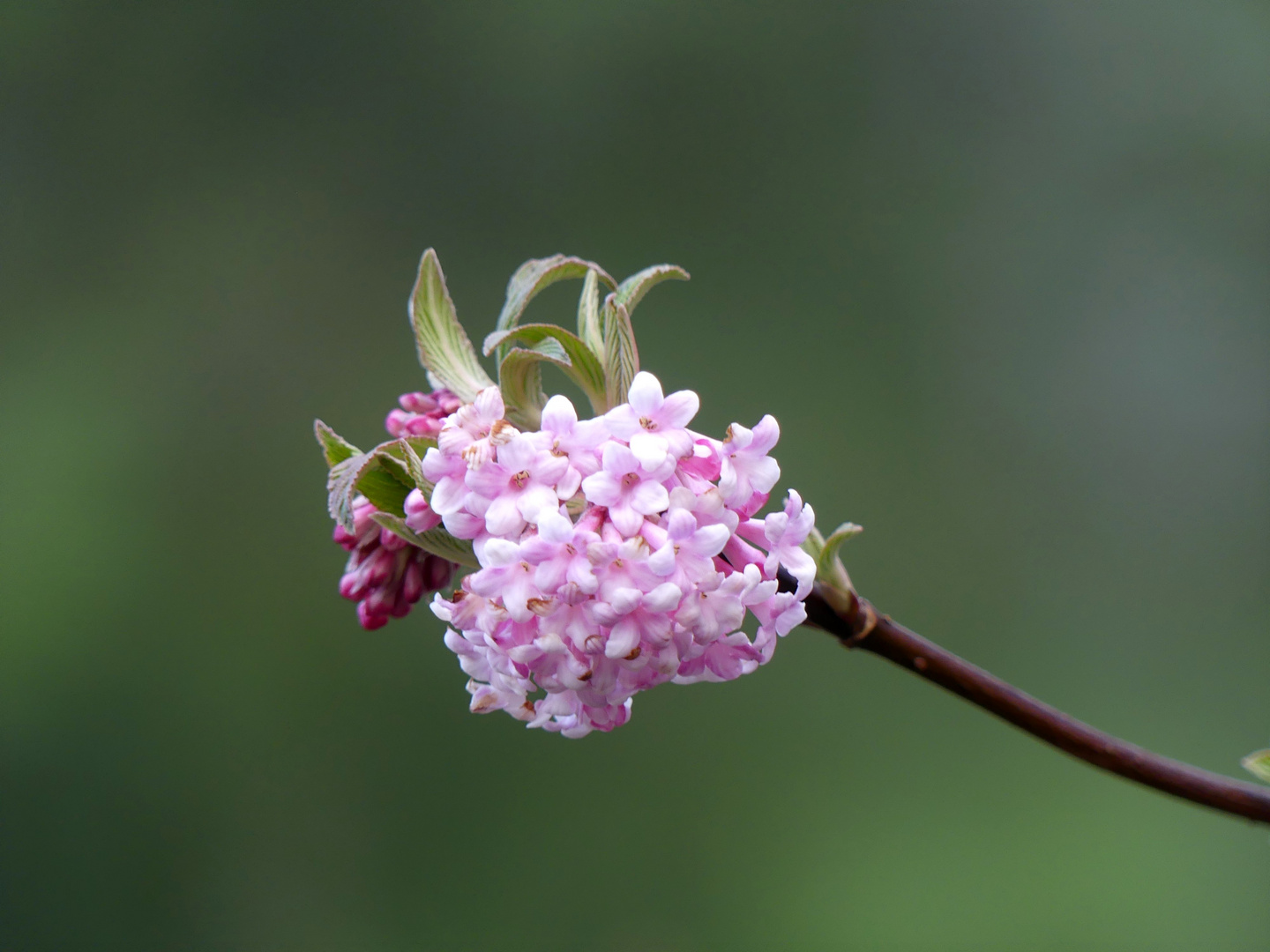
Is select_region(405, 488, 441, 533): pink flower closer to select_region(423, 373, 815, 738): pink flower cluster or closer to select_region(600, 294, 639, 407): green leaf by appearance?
select_region(423, 373, 815, 738): pink flower cluster

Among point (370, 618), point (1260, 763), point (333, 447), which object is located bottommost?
point (1260, 763)

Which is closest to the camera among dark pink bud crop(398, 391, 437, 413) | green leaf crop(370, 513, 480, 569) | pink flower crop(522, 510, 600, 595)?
pink flower crop(522, 510, 600, 595)

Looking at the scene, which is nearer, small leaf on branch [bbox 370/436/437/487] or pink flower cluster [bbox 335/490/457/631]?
small leaf on branch [bbox 370/436/437/487]

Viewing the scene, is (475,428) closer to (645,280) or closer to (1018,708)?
(645,280)

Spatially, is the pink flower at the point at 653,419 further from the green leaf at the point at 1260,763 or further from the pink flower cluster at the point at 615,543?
the green leaf at the point at 1260,763

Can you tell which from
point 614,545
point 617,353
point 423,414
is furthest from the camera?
→ point 423,414

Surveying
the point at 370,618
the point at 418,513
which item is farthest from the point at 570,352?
the point at 370,618

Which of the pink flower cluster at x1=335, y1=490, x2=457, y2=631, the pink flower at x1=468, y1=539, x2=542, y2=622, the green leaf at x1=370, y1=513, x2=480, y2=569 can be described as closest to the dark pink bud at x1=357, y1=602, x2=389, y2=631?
the pink flower cluster at x1=335, y1=490, x2=457, y2=631

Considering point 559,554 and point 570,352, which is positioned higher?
point 570,352
